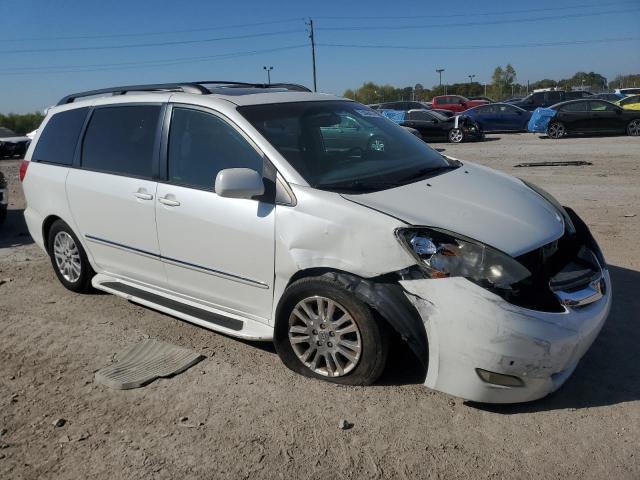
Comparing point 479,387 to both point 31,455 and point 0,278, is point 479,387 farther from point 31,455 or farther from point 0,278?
point 0,278

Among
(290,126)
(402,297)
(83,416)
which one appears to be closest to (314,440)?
(402,297)

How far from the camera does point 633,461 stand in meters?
2.70

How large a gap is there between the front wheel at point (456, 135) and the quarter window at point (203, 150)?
1775 centimetres

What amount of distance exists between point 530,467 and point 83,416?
2389mm

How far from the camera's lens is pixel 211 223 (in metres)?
3.74

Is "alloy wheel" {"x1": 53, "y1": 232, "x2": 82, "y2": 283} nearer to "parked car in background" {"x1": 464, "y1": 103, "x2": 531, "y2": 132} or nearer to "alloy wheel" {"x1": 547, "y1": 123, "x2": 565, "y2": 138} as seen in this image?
"alloy wheel" {"x1": 547, "y1": 123, "x2": 565, "y2": 138}

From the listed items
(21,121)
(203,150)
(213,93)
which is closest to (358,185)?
(203,150)

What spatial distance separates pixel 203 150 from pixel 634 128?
18919 mm

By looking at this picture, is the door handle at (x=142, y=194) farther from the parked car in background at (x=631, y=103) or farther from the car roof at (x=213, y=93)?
the parked car in background at (x=631, y=103)

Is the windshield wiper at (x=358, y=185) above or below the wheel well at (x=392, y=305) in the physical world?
Result: above

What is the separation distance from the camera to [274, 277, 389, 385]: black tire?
320 centimetres

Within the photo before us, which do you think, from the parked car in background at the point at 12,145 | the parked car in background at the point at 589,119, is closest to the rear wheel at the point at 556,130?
the parked car in background at the point at 589,119

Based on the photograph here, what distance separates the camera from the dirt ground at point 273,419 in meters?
2.76

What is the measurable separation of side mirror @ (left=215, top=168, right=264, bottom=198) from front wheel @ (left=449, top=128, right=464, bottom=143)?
1824 centimetres
